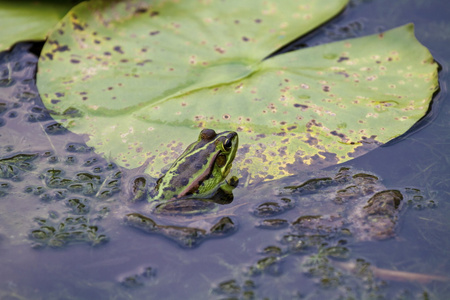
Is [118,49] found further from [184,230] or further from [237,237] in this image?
[237,237]

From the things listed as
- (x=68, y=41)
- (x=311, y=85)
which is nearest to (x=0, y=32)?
(x=68, y=41)

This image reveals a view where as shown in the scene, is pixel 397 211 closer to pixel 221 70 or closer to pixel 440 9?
pixel 221 70

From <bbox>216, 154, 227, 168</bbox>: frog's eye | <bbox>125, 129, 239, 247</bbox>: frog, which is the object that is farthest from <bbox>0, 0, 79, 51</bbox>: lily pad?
<bbox>216, 154, 227, 168</bbox>: frog's eye

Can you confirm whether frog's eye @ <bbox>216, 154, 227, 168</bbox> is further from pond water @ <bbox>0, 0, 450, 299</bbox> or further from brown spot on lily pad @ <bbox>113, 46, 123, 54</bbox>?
brown spot on lily pad @ <bbox>113, 46, 123, 54</bbox>

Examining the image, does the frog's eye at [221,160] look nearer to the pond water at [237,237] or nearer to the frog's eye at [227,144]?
the frog's eye at [227,144]

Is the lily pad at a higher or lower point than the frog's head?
higher

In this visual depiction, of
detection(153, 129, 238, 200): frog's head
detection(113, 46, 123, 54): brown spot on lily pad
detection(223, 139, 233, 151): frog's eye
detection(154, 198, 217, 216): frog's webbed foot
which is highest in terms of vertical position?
detection(113, 46, 123, 54): brown spot on lily pad
